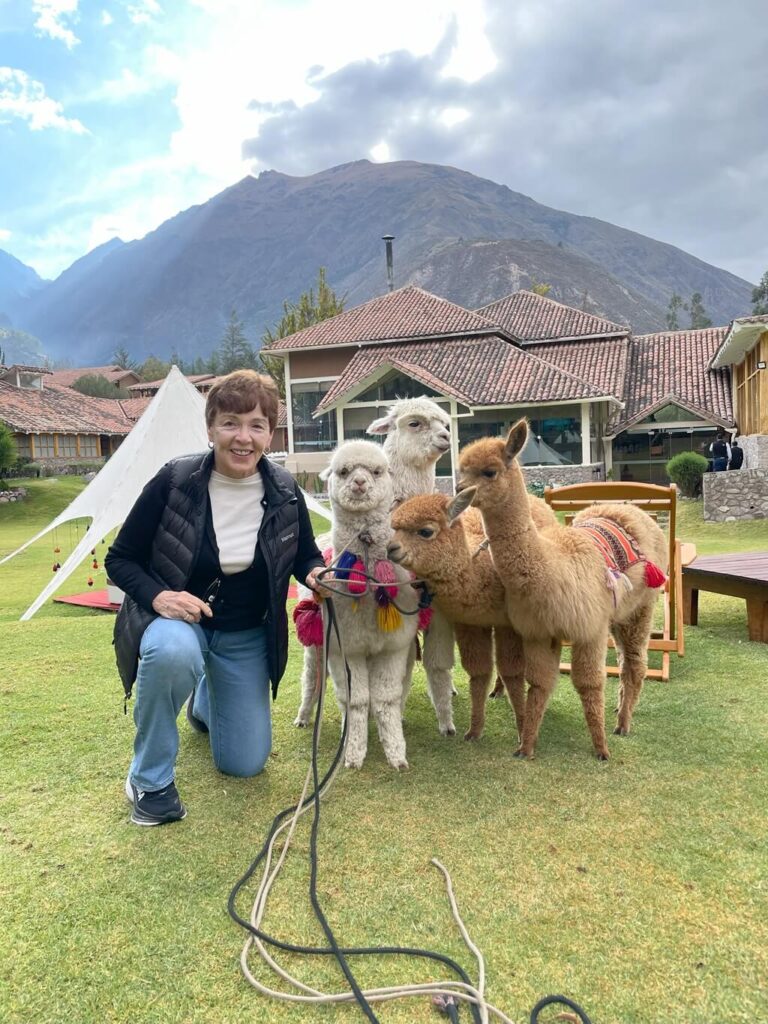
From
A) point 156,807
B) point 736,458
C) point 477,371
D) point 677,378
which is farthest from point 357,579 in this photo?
point 677,378

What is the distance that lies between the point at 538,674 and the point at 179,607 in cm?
147

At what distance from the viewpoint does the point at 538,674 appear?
2861 millimetres

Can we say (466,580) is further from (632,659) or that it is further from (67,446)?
(67,446)

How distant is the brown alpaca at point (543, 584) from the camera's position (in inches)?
102

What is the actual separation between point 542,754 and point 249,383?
201 cm

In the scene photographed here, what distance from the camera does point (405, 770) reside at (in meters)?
2.91

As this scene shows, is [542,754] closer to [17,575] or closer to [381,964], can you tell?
[381,964]

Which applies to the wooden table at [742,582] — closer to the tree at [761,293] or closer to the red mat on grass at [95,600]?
the red mat on grass at [95,600]

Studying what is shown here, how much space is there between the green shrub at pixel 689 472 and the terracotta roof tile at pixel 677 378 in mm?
6651

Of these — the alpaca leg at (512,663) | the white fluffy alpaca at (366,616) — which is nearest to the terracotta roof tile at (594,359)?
the alpaca leg at (512,663)

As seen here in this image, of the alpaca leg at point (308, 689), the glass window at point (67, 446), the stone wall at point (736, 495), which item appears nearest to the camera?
the alpaca leg at point (308, 689)

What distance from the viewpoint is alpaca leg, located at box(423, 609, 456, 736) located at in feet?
10.6

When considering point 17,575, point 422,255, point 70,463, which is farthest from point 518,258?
point 17,575

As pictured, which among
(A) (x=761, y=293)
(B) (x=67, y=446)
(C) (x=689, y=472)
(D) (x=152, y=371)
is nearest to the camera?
(C) (x=689, y=472)
